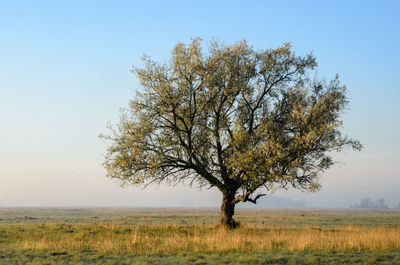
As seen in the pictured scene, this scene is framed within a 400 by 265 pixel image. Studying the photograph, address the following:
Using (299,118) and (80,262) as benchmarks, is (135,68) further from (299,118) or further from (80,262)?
(80,262)

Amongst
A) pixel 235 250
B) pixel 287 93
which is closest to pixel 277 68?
pixel 287 93

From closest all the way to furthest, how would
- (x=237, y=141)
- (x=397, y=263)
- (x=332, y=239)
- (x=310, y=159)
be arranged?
(x=397, y=263) → (x=332, y=239) → (x=237, y=141) → (x=310, y=159)

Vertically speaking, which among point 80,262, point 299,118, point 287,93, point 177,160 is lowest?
point 80,262

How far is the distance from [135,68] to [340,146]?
1629 cm

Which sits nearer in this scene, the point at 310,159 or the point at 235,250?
the point at 235,250

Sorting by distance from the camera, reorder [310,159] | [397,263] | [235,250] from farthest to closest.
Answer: [310,159] < [235,250] < [397,263]

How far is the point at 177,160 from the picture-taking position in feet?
108

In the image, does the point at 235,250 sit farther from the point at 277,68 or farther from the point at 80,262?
the point at 277,68

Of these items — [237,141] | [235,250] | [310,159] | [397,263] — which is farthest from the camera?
[310,159]

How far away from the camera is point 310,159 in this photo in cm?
3192

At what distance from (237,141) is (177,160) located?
555 cm

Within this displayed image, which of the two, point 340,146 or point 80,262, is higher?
point 340,146

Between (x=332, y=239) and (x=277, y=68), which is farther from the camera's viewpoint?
(x=277, y=68)

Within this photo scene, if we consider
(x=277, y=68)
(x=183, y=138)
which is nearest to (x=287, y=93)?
(x=277, y=68)
